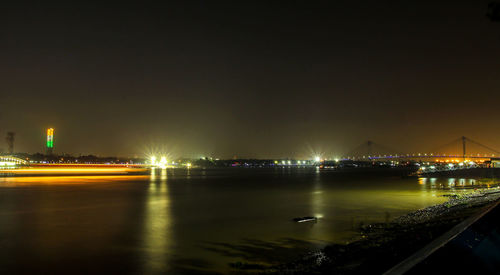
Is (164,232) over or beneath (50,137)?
beneath

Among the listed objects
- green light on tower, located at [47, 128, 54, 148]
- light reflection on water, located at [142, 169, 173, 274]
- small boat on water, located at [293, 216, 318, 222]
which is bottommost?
light reflection on water, located at [142, 169, 173, 274]

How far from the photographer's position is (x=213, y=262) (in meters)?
10.9

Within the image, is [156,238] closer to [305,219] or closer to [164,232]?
[164,232]

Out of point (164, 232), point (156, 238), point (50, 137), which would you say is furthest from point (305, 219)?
point (50, 137)

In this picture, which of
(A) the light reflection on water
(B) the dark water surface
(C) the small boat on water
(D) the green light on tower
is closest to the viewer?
(A) the light reflection on water

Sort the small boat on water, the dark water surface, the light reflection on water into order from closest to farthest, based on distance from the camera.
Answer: the light reflection on water → the dark water surface → the small boat on water

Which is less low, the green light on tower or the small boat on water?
the green light on tower

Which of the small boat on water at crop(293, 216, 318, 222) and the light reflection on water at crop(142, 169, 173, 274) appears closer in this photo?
the light reflection on water at crop(142, 169, 173, 274)

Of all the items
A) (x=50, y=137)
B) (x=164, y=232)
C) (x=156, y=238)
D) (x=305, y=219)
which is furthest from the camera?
(x=50, y=137)

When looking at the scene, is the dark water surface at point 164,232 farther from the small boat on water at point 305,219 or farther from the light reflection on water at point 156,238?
the small boat on water at point 305,219

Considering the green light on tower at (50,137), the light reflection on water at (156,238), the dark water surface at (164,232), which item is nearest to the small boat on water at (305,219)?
the dark water surface at (164,232)

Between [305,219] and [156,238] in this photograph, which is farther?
[305,219]

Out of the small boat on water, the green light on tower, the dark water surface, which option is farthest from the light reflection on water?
the green light on tower

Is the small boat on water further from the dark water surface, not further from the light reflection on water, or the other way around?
the light reflection on water
